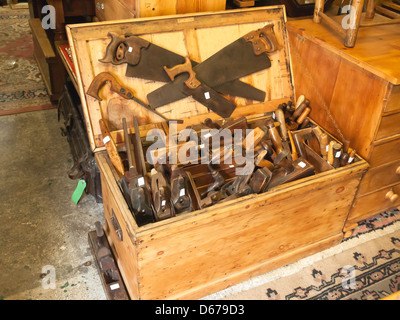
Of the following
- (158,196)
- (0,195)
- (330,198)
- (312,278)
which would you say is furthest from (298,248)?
(0,195)

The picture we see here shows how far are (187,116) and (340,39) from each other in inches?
36.4

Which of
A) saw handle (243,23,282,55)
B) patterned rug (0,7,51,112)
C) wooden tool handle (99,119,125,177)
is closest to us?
wooden tool handle (99,119,125,177)

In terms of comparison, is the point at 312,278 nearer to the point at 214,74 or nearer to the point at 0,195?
the point at 214,74

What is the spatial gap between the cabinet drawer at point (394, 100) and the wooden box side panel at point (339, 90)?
0.03m

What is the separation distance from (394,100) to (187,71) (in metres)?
0.99

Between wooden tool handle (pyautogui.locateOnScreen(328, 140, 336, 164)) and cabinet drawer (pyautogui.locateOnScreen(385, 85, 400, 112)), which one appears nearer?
cabinet drawer (pyautogui.locateOnScreen(385, 85, 400, 112))

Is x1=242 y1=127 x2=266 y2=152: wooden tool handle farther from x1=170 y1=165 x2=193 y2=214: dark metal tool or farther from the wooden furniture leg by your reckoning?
the wooden furniture leg

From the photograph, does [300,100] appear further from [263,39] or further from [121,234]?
[121,234]

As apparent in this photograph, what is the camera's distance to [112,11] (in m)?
2.44

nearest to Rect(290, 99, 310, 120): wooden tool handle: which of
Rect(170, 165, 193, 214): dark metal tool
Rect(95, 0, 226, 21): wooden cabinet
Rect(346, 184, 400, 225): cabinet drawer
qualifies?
Rect(346, 184, 400, 225): cabinet drawer

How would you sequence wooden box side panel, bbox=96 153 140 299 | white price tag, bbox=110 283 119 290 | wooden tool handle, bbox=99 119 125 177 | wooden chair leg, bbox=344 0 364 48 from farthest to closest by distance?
wooden chair leg, bbox=344 0 364 48 < white price tag, bbox=110 283 119 290 < wooden tool handle, bbox=99 119 125 177 < wooden box side panel, bbox=96 153 140 299

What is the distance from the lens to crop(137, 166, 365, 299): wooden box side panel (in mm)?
1616

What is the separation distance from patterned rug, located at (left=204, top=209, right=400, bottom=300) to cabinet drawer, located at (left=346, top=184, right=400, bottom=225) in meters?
0.10

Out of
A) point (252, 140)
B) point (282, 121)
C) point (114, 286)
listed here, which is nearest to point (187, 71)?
point (252, 140)
